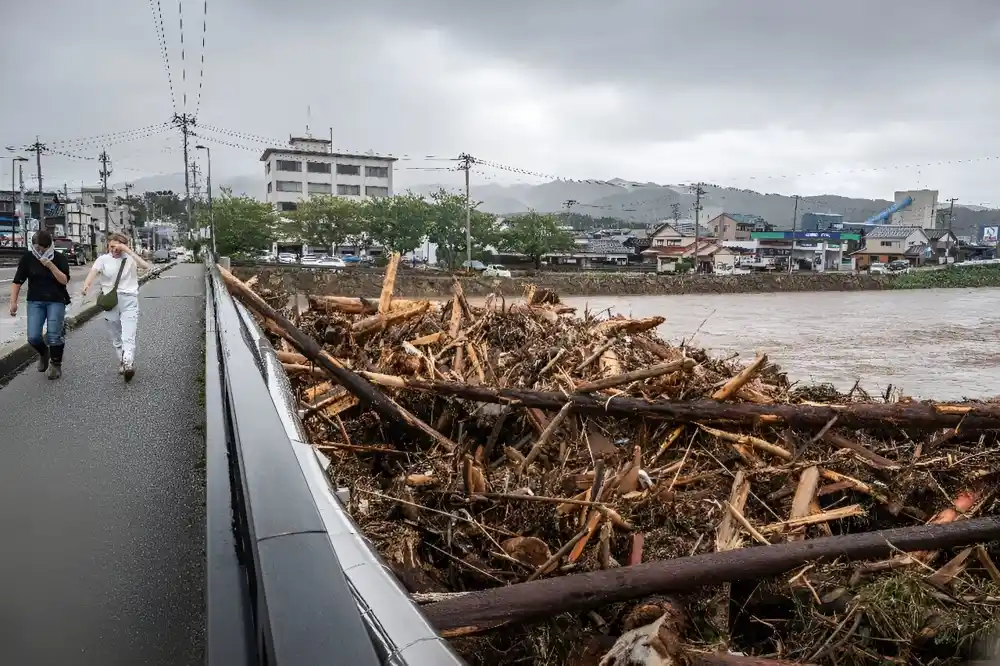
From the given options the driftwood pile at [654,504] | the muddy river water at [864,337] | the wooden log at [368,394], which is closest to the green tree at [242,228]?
the muddy river water at [864,337]

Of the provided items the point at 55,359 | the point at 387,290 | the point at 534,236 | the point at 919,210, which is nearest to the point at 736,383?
the point at 387,290

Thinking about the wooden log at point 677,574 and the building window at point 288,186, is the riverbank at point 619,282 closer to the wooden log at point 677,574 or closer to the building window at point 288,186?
the wooden log at point 677,574

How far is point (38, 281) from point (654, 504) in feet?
22.9

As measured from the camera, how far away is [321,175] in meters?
107

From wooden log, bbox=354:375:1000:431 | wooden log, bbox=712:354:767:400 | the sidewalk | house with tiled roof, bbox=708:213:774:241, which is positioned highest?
house with tiled roof, bbox=708:213:774:241

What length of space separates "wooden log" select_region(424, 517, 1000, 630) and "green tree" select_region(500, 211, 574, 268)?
6244 cm

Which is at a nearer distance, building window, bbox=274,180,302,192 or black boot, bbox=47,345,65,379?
black boot, bbox=47,345,65,379

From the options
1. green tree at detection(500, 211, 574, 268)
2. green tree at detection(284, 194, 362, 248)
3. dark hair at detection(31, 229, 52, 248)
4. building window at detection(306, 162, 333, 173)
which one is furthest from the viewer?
building window at detection(306, 162, 333, 173)

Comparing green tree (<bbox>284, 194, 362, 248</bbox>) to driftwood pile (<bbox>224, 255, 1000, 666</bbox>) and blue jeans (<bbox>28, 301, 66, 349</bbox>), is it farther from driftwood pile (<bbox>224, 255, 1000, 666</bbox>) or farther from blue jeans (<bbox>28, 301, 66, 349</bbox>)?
driftwood pile (<bbox>224, 255, 1000, 666</bbox>)

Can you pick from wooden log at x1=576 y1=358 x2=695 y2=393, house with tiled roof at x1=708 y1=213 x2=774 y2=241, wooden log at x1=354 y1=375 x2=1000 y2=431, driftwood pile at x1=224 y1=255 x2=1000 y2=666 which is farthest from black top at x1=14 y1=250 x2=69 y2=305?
house with tiled roof at x1=708 y1=213 x2=774 y2=241

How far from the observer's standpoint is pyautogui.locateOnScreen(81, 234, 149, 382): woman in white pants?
7340 mm

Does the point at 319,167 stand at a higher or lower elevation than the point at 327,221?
higher

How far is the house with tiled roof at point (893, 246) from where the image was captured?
10168 centimetres

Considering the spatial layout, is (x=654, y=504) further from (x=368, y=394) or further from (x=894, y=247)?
(x=894, y=247)
